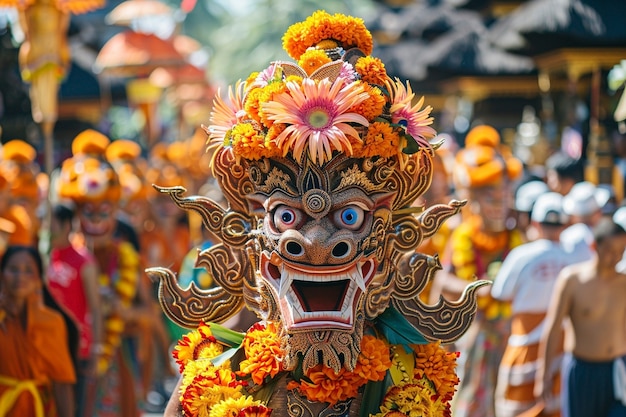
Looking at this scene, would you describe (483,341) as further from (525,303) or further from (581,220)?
(581,220)

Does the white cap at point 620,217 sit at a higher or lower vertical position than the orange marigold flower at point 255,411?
higher

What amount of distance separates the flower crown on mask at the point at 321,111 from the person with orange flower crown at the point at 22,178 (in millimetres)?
5972

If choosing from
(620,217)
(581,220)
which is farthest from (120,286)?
(620,217)

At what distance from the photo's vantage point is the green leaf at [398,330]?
4656 mm

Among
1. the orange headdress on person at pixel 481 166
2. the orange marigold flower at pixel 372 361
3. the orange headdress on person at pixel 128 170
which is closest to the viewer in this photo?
the orange marigold flower at pixel 372 361

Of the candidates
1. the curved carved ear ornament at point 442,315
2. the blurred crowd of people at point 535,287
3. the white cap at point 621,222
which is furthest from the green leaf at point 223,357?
the white cap at point 621,222

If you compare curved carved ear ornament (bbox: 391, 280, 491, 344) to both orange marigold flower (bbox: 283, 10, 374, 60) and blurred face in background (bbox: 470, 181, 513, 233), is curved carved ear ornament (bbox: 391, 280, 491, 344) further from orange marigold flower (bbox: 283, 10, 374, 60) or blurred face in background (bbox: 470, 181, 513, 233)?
blurred face in background (bbox: 470, 181, 513, 233)

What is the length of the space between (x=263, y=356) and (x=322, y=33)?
1.17m

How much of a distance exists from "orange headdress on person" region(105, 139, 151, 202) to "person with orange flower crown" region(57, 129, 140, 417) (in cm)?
290

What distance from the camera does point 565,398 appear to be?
7910mm

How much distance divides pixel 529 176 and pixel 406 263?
7.61 meters

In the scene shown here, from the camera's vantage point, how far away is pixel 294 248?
4.43 metres

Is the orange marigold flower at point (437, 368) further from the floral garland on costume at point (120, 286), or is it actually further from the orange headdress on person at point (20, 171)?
the orange headdress on person at point (20, 171)

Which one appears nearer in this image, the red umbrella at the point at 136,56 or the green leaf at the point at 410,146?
the green leaf at the point at 410,146
